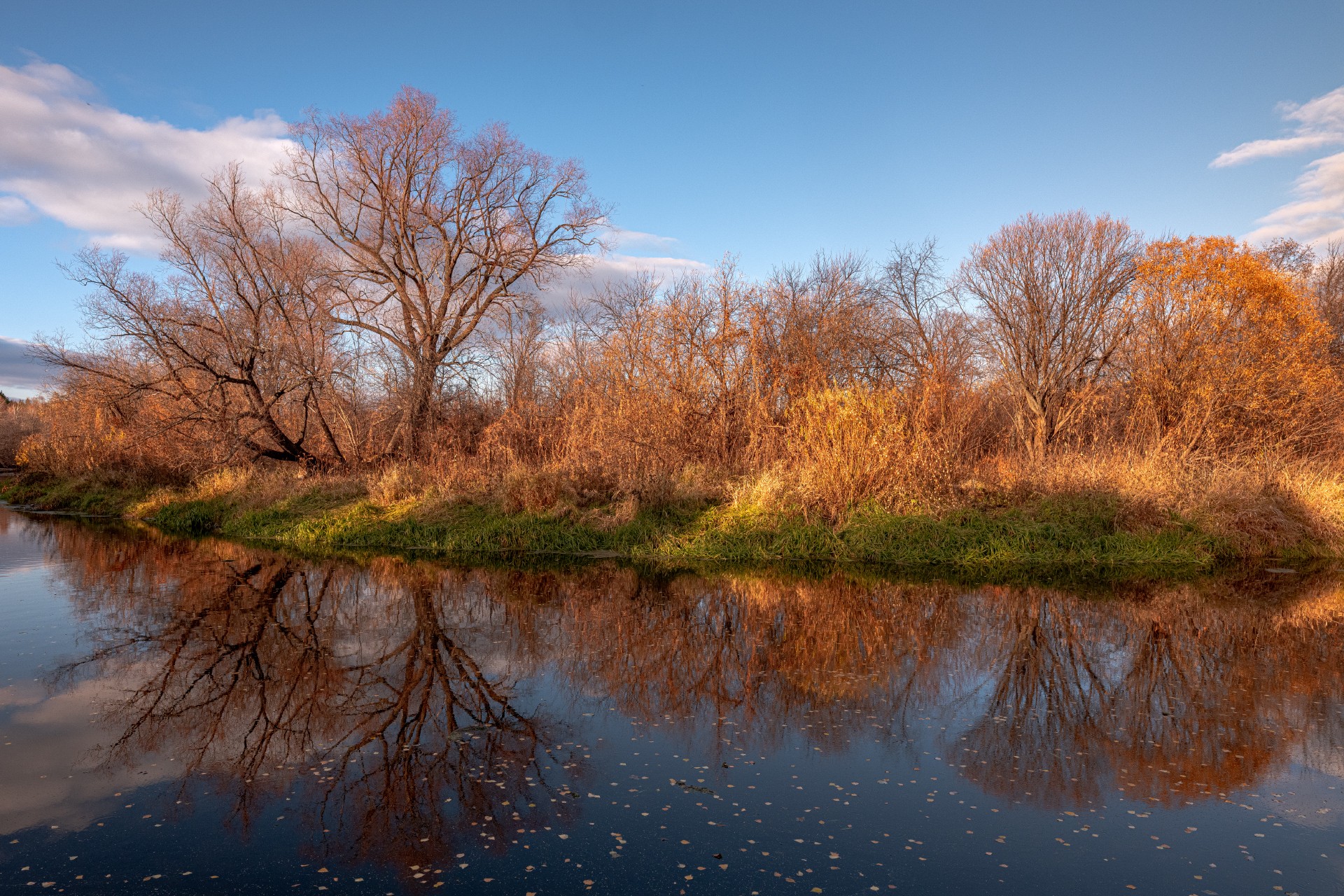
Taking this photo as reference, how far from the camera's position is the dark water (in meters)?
4.08

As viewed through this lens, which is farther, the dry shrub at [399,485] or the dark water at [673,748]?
the dry shrub at [399,485]

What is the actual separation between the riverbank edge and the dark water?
3.16 m

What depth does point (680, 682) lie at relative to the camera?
7125mm

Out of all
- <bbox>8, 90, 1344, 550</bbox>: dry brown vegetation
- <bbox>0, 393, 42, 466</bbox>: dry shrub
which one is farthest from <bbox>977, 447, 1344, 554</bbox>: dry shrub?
<bbox>0, 393, 42, 466</bbox>: dry shrub

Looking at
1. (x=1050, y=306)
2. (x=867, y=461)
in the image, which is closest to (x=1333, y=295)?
(x=1050, y=306)

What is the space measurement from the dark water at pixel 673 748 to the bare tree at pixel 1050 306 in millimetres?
19674

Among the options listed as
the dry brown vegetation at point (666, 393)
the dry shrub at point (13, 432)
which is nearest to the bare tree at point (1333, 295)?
the dry brown vegetation at point (666, 393)

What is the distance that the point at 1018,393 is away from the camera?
1157 inches

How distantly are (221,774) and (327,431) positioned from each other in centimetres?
1780

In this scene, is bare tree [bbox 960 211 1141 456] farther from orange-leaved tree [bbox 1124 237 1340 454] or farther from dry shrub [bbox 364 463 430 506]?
dry shrub [bbox 364 463 430 506]

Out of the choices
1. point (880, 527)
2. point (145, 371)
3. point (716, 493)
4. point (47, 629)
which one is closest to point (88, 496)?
point (145, 371)

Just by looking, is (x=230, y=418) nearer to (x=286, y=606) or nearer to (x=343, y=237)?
(x=343, y=237)

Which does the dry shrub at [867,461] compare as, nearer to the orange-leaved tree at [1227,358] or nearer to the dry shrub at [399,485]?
the orange-leaved tree at [1227,358]

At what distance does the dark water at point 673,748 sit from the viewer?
4078 millimetres
